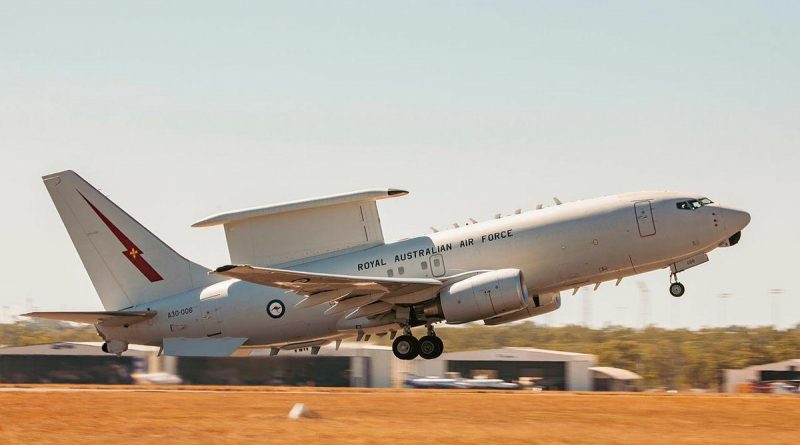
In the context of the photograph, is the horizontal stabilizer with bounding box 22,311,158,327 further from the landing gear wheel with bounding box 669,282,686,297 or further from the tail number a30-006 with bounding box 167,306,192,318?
the landing gear wheel with bounding box 669,282,686,297

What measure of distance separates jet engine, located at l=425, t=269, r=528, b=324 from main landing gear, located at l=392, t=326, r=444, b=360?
2.89 meters

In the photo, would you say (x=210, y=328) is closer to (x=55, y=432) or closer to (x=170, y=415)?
(x=170, y=415)

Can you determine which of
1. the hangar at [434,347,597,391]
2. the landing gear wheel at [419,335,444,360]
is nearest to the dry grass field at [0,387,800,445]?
the landing gear wheel at [419,335,444,360]

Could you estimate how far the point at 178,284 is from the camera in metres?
46.7

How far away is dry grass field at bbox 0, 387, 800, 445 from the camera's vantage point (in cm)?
3078

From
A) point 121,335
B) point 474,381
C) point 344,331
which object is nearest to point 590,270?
point 344,331

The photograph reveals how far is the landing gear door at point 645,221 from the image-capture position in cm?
4134

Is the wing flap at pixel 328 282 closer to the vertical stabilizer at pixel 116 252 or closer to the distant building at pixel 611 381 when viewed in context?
the vertical stabilizer at pixel 116 252

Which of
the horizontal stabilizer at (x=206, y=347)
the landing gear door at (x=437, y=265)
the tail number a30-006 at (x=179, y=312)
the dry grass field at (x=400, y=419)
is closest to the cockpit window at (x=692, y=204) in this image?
the dry grass field at (x=400, y=419)

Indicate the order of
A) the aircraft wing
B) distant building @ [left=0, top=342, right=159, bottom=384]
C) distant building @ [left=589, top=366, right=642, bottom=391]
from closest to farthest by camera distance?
1. the aircraft wing
2. distant building @ [left=0, top=342, right=159, bottom=384]
3. distant building @ [left=589, top=366, right=642, bottom=391]

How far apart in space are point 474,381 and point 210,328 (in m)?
35.2

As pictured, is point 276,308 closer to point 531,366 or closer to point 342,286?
point 342,286

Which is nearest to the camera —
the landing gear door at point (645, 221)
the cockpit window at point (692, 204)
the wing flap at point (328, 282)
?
the wing flap at point (328, 282)

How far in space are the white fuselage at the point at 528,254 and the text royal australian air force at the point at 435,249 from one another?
4 centimetres
